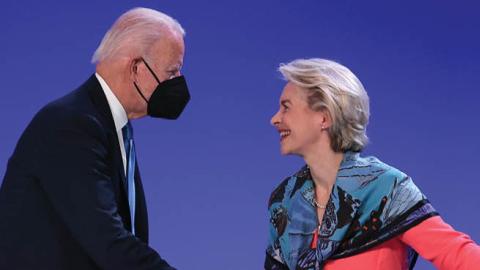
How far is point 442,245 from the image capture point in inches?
61.6

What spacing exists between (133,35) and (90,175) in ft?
1.36

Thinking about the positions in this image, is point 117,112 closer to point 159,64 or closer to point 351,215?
point 159,64

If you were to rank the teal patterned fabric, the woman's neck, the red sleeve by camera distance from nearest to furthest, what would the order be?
the red sleeve → the teal patterned fabric → the woman's neck

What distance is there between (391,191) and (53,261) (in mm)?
741

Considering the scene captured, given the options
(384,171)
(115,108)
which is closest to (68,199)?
(115,108)

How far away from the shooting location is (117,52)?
5.90ft

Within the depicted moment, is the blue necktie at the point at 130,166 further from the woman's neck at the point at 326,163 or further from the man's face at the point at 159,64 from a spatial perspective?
the woman's neck at the point at 326,163

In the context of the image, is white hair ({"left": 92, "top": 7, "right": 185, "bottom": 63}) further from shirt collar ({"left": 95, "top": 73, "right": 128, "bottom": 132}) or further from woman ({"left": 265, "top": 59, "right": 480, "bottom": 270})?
woman ({"left": 265, "top": 59, "right": 480, "bottom": 270})

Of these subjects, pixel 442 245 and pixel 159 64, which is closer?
pixel 442 245

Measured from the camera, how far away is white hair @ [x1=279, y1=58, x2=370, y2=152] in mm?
1739

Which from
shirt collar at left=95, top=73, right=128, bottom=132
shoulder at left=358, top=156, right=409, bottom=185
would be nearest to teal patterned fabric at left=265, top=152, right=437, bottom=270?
shoulder at left=358, top=156, right=409, bottom=185

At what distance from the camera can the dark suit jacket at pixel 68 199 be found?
154cm

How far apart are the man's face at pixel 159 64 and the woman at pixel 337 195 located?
28cm

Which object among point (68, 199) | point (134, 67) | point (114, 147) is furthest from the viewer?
point (134, 67)
